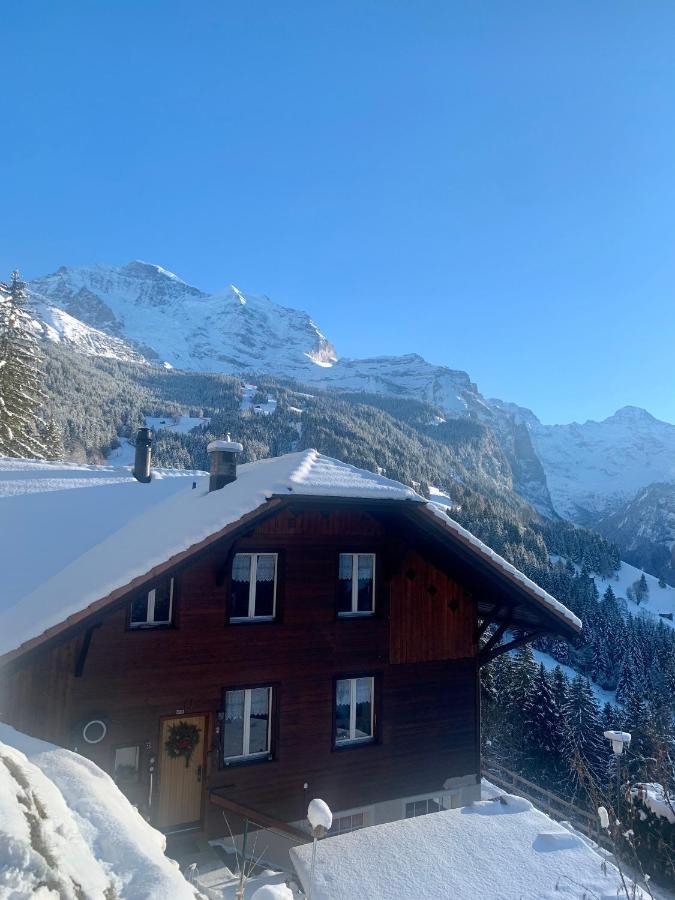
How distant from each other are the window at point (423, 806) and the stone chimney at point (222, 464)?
Result: 27.6 ft

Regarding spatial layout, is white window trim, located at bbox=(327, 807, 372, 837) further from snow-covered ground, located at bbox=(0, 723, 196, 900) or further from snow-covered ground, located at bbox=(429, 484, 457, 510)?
snow-covered ground, located at bbox=(429, 484, 457, 510)

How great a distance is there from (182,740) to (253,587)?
3066mm

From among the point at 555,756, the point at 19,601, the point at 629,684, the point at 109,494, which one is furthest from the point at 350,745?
the point at 629,684

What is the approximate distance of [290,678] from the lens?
12047mm

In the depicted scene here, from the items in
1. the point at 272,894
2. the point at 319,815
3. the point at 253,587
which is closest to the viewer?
the point at 272,894

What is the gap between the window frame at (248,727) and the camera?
1134 cm

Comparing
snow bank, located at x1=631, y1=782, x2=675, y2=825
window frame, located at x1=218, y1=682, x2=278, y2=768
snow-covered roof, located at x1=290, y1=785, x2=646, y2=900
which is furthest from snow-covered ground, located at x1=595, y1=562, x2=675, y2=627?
snow-covered roof, located at x1=290, y1=785, x2=646, y2=900

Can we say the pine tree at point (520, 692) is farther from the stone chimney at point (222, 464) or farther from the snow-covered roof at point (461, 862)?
the snow-covered roof at point (461, 862)

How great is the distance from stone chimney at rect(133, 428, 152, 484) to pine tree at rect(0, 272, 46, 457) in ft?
46.1

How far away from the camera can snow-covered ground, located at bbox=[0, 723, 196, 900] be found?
2309 millimetres

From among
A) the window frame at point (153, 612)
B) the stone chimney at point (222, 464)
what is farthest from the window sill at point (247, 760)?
the stone chimney at point (222, 464)

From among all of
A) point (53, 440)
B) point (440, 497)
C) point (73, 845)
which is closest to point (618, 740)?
point (73, 845)

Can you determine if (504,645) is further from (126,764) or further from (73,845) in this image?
(73,845)

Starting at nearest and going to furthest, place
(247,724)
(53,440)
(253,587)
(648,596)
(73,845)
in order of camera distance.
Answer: (73,845) → (247,724) → (253,587) → (53,440) → (648,596)
